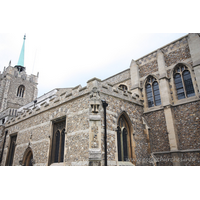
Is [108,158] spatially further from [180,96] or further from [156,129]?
[180,96]

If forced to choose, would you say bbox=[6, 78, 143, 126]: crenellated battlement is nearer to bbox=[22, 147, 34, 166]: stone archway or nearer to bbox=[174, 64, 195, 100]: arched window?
bbox=[174, 64, 195, 100]: arched window

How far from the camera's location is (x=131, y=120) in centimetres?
1105

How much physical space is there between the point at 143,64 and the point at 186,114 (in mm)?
5388

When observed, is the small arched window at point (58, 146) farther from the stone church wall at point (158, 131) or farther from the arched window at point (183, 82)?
the arched window at point (183, 82)

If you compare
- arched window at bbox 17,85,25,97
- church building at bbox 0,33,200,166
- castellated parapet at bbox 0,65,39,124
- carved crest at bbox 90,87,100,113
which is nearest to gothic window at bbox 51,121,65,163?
church building at bbox 0,33,200,166

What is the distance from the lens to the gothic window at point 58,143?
10297 millimetres

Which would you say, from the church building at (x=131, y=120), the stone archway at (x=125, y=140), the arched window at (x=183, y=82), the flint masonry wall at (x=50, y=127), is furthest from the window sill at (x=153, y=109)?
the flint masonry wall at (x=50, y=127)

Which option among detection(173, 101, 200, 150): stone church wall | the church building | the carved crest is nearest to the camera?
the carved crest

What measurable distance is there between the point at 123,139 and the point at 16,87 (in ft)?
119

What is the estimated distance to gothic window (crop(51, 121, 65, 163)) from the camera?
1030 cm

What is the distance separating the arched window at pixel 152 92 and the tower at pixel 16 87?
3227cm

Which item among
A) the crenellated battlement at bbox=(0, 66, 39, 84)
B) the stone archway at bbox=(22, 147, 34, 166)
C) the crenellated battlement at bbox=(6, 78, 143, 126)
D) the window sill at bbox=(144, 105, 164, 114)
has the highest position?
the crenellated battlement at bbox=(0, 66, 39, 84)

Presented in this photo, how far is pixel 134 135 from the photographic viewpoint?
1081cm

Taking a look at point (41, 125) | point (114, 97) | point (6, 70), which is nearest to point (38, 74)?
point (6, 70)
